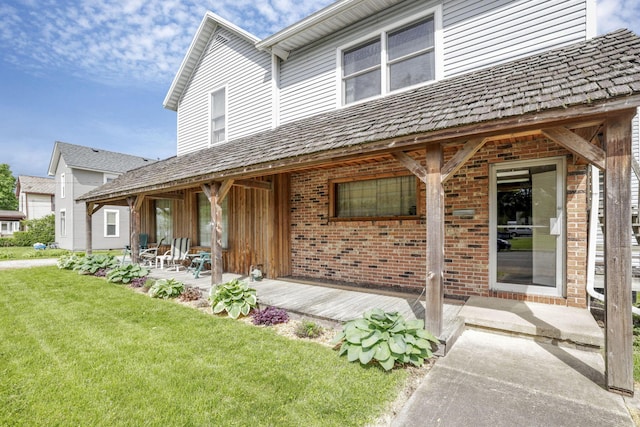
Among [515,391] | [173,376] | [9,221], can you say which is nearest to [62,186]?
[9,221]

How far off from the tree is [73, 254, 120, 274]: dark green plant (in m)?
51.0

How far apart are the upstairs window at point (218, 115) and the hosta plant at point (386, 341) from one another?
26.7 feet

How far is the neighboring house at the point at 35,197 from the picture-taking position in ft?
98.9

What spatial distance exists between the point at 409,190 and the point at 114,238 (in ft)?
67.8

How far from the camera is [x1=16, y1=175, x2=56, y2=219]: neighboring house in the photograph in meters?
30.2

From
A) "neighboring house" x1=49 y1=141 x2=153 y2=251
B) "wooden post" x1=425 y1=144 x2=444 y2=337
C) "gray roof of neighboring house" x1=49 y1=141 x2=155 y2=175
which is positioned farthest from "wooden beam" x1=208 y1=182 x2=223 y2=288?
"gray roof of neighboring house" x1=49 y1=141 x2=155 y2=175

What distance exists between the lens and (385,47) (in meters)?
6.55

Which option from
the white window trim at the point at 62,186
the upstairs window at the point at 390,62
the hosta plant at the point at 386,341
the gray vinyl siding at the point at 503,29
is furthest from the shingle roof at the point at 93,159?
the hosta plant at the point at 386,341

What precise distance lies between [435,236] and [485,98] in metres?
1.87

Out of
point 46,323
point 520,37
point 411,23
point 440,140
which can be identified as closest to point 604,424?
point 440,140

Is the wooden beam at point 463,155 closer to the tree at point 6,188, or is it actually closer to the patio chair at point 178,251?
the patio chair at point 178,251

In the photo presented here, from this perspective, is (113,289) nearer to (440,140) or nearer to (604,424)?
(440,140)

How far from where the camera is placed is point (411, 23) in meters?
6.30

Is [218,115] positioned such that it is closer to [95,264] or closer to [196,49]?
[196,49]
